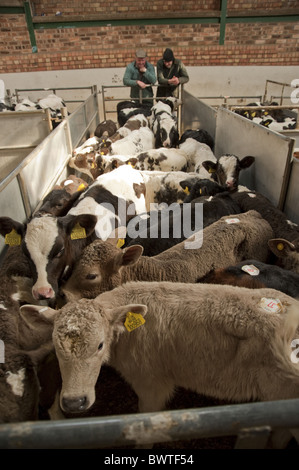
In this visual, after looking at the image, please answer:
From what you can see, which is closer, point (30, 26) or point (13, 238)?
point (13, 238)

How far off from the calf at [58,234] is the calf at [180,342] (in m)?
0.60

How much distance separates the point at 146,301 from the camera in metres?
1.89

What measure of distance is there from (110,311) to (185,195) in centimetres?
277

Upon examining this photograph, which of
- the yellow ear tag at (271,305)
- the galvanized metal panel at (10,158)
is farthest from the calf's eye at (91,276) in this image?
the galvanized metal panel at (10,158)

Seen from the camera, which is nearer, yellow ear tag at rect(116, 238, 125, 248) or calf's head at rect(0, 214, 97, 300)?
calf's head at rect(0, 214, 97, 300)

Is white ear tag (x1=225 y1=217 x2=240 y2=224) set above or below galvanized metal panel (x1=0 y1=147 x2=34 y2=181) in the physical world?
above

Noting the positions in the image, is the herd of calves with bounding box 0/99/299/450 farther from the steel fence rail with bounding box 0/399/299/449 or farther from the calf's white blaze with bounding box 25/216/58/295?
the steel fence rail with bounding box 0/399/299/449

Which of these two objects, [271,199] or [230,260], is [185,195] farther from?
[230,260]

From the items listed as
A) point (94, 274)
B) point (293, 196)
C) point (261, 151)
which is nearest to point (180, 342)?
point (94, 274)

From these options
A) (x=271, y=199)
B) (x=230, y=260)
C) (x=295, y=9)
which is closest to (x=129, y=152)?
(x=271, y=199)

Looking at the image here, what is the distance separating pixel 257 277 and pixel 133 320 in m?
1.12

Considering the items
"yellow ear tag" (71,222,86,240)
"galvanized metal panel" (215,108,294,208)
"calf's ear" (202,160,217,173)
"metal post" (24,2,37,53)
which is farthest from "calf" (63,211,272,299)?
"metal post" (24,2,37,53)

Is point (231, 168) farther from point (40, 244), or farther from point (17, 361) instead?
point (17, 361)

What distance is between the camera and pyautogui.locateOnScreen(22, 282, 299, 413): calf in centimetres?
150
